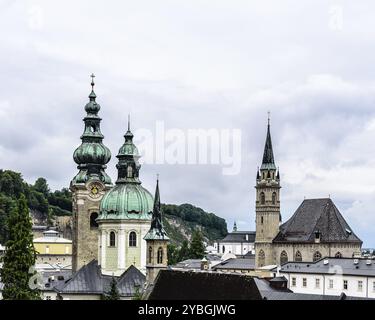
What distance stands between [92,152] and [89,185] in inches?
114

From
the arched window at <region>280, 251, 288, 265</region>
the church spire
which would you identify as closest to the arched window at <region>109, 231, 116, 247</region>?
the church spire

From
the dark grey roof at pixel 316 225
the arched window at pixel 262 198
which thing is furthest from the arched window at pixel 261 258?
the arched window at pixel 262 198

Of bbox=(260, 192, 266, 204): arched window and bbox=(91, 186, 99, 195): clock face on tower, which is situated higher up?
bbox=(260, 192, 266, 204): arched window

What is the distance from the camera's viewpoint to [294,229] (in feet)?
272

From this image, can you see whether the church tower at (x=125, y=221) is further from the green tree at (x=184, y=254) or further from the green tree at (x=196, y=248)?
the green tree at (x=184, y=254)

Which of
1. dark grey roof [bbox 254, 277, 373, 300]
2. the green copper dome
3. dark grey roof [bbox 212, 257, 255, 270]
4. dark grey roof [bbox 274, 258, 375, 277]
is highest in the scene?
the green copper dome

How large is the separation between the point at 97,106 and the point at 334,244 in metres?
30.3

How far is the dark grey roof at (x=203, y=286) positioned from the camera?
120 feet

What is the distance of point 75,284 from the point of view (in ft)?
163

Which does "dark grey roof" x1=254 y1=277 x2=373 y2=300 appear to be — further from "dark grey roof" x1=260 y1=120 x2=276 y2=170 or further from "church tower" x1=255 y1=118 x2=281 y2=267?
"dark grey roof" x1=260 y1=120 x2=276 y2=170

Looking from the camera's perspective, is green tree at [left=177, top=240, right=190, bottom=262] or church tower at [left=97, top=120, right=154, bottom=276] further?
green tree at [left=177, top=240, right=190, bottom=262]

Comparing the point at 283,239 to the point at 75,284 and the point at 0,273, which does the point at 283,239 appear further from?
the point at 0,273

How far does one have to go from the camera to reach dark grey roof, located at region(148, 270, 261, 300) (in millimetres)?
36438
